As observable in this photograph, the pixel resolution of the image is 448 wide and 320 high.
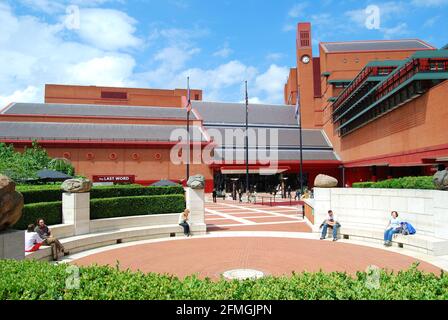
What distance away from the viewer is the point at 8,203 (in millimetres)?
7191

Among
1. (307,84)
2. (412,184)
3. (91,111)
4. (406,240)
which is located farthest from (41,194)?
(307,84)

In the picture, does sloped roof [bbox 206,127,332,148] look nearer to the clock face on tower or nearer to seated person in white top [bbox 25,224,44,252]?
the clock face on tower

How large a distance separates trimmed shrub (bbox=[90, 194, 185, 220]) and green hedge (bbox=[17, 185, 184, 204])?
720 millimetres

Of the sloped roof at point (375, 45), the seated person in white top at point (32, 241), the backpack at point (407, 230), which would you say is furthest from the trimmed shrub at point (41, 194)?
the sloped roof at point (375, 45)

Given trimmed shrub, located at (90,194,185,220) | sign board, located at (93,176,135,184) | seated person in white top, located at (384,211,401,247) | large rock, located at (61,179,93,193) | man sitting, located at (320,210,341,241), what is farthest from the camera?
sign board, located at (93,176,135,184)

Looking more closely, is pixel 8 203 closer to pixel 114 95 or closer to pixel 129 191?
pixel 129 191

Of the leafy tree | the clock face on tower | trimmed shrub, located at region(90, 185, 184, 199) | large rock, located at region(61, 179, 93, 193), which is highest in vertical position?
the clock face on tower

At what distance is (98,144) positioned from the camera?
4259 cm

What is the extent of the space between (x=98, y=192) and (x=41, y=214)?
3508 millimetres

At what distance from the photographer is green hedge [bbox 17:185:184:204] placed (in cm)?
1346

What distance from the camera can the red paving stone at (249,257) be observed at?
31.7 feet

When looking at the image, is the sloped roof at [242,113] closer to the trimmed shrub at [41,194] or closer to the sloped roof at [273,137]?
the sloped roof at [273,137]

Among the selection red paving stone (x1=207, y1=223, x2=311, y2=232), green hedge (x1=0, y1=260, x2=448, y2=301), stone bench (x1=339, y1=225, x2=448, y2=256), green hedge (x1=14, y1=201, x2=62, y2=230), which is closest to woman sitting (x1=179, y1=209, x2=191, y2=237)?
red paving stone (x1=207, y1=223, x2=311, y2=232)

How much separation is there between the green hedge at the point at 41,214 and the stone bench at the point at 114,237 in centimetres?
117
